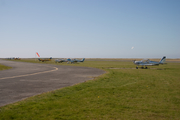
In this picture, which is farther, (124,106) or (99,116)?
(124,106)

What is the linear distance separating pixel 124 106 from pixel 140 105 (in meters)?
0.73

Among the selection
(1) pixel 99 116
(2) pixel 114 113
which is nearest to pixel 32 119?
(1) pixel 99 116

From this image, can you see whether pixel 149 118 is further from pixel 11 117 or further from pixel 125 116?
pixel 11 117

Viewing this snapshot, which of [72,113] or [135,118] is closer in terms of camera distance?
[135,118]

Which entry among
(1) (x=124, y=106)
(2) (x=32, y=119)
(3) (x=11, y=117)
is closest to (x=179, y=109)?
(1) (x=124, y=106)

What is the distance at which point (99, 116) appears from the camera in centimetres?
522

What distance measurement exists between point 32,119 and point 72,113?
130 cm

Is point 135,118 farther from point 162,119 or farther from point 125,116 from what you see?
point 162,119

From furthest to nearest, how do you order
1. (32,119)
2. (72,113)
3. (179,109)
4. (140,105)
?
(140,105)
(179,109)
(72,113)
(32,119)

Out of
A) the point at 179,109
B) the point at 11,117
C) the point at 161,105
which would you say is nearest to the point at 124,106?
the point at 161,105

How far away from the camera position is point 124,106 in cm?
639

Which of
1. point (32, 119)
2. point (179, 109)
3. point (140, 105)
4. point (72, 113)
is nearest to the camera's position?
point (32, 119)

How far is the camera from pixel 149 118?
511cm

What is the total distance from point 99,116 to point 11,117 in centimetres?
283
